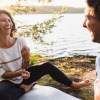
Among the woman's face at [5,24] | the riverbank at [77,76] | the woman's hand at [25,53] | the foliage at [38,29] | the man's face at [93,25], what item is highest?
the man's face at [93,25]

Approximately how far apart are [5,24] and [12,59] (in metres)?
0.39

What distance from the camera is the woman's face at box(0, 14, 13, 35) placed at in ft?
9.61

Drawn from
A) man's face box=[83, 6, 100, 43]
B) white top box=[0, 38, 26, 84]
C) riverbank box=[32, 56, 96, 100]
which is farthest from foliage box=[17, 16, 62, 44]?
man's face box=[83, 6, 100, 43]

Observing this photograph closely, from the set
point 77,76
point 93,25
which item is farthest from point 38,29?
point 93,25

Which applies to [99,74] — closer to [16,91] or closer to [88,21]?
[88,21]

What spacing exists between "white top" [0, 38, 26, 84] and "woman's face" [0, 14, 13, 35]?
19 centimetres

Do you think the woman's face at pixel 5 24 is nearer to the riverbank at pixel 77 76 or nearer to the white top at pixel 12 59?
the white top at pixel 12 59

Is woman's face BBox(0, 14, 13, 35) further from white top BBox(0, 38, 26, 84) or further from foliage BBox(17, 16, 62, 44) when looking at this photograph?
foliage BBox(17, 16, 62, 44)

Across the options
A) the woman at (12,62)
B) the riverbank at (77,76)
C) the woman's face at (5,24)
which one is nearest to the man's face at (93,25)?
the woman at (12,62)

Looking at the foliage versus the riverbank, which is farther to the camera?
the foliage

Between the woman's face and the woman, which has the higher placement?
the woman's face

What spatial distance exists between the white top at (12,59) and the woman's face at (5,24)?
19 centimetres

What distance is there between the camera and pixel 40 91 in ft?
9.86

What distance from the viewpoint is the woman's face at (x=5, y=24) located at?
9.61 ft
